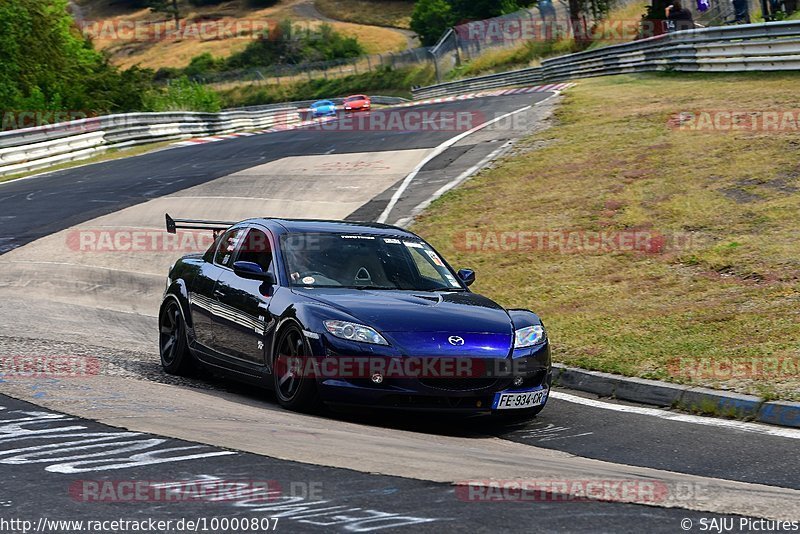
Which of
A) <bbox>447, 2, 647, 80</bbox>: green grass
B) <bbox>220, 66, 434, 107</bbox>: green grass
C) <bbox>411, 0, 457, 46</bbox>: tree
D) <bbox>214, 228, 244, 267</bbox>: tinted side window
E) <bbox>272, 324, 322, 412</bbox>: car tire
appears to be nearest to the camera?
<bbox>272, 324, 322, 412</bbox>: car tire

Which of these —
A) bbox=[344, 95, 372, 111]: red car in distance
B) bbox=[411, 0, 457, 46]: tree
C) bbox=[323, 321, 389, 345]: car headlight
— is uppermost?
bbox=[411, 0, 457, 46]: tree

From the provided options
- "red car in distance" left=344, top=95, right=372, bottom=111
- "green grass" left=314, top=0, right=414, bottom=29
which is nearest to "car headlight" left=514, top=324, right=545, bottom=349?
"red car in distance" left=344, top=95, right=372, bottom=111

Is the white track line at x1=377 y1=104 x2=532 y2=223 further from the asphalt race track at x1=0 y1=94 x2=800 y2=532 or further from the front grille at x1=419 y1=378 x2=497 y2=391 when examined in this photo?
the front grille at x1=419 y1=378 x2=497 y2=391

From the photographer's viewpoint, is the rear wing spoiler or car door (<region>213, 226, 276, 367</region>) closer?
car door (<region>213, 226, 276, 367</region>)

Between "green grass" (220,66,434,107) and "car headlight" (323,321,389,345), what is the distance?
238ft

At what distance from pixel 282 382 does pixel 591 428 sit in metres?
2.23

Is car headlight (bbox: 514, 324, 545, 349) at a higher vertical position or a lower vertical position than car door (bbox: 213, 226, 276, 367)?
lower

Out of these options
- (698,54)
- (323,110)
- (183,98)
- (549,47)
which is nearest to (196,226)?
(698,54)

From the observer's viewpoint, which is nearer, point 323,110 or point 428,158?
point 428,158

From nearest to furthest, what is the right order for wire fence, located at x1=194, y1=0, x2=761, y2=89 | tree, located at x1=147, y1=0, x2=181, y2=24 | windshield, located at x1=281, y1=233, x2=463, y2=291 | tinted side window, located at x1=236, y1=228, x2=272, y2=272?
1. windshield, located at x1=281, y1=233, x2=463, y2=291
2. tinted side window, located at x1=236, y1=228, x2=272, y2=272
3. wire fence, located at x1=194, y1=0, x2=761, y2=89
4. tree, located at x1=147, y1=0, x2=181, y2=24

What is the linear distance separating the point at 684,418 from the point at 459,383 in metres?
1.88

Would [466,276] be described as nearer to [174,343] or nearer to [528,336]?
[528,336]

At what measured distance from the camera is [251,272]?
9.02 meters

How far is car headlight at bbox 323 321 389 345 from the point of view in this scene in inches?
316
